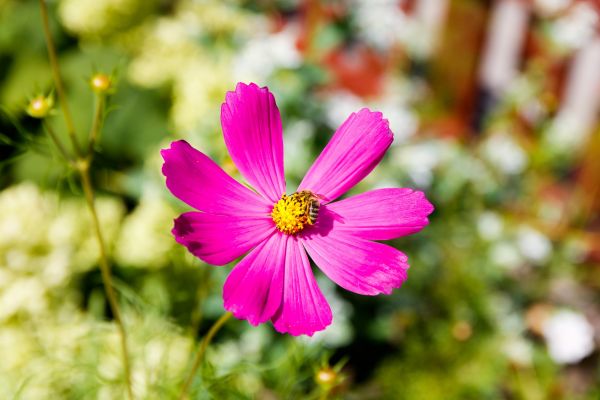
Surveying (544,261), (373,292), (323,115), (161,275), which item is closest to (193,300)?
(161,275)

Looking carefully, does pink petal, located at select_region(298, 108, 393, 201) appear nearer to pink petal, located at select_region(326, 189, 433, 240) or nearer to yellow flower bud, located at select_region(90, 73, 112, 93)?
pink petal, located at select_region(326, 189, 433, 240)

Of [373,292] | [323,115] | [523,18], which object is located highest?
[523,18]

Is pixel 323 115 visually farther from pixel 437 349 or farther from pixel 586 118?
pixel 586 118

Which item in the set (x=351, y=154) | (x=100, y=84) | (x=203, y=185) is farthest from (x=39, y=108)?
(x=351, y=154)

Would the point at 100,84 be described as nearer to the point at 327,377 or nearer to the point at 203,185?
the point at 203,185

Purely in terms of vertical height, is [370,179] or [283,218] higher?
[370,179]

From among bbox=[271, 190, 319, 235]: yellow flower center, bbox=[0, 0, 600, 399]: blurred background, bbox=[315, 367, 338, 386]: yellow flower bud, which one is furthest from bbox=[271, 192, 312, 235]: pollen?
bbox=[0, 0, 600, 399]: blurred background

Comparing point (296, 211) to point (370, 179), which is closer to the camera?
point (296, 211)
